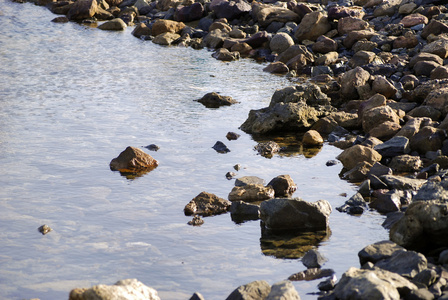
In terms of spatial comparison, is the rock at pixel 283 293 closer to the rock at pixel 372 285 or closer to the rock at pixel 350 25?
the rock at pixel 372 285

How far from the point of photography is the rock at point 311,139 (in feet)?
39.8

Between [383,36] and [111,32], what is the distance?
12455mm

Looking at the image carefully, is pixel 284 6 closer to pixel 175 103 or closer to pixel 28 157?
pixel 175 103

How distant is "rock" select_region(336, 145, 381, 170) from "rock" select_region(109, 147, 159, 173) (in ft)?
11.2

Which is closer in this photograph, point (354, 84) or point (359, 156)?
point (359, 156)

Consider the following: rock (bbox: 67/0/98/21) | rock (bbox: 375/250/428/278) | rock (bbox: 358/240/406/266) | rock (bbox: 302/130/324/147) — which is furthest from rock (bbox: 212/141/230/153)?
rock (bbox: 67/0/98/21)

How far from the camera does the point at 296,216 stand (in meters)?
8.05

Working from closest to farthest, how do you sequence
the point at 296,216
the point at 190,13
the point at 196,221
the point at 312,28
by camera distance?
the point at 296,216 < the point at 196,221 < the point at 312,28 < the point at 190,13

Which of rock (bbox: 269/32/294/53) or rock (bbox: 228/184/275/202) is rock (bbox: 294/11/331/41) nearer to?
rock (bbox: 269/32/294/53)

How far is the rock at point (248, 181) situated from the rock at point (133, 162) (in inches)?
68.7

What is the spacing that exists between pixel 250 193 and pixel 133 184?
2000 mm

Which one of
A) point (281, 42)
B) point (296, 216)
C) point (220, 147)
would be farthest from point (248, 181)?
point (281, 42)

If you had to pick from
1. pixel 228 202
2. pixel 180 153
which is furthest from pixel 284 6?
pixel 228 202

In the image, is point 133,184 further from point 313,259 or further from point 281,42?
point 281,42
